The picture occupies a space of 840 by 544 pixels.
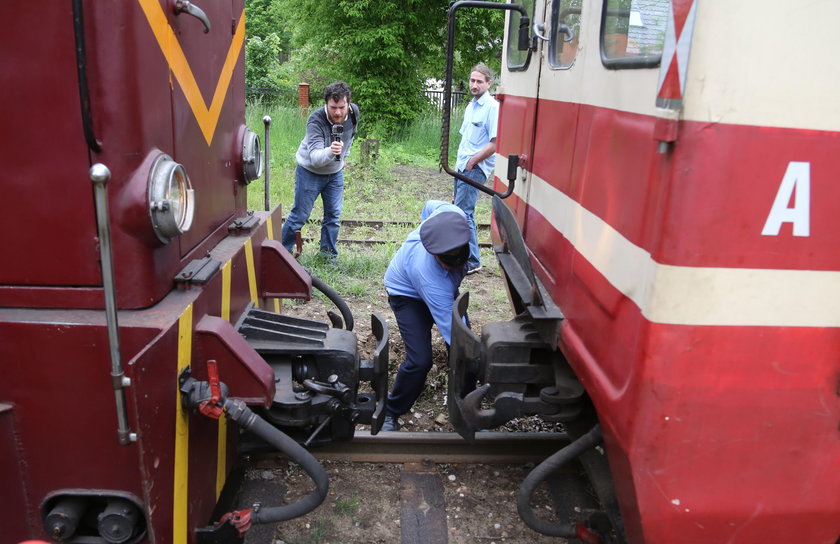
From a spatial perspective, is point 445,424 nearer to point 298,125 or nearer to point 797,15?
point 797,15

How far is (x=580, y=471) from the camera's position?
135 inches

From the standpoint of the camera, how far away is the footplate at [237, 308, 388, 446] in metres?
2.63

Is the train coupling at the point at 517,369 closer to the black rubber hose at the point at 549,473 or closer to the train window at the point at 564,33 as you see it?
the black rubber hose at the point at 549,473

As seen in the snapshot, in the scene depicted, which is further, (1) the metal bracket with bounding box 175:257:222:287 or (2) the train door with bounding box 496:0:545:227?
(2) the train door with bounding box 496:0:545:227

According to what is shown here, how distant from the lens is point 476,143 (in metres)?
6.73

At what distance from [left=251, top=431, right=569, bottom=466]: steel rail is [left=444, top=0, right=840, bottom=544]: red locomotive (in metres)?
1.22

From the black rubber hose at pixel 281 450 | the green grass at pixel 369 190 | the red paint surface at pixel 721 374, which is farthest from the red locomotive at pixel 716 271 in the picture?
the green grass at pixel 369 190

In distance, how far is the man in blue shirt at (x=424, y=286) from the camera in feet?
10.5

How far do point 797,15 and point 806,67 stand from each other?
12 centimetres

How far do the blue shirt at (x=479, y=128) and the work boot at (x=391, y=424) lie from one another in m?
3.62

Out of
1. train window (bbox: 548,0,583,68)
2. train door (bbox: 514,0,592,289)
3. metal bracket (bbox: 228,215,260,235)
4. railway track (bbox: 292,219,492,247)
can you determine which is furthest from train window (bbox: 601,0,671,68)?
railway track (bbox: 292,219,492,247)

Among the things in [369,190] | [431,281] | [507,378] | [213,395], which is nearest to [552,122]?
[431,281]

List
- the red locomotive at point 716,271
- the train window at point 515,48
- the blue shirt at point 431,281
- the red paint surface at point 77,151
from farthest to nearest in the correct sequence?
1. the train window at point 515,48
2. the blue shirt at point 431,281
3. the red paint surface at point 77,151
4. the red locomotive at point 716,271

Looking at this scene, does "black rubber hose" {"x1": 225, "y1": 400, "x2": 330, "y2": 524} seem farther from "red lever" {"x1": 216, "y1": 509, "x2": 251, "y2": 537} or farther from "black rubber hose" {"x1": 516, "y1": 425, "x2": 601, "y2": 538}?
"black rubber hose" {"x1": 516, "y1": 425, "x2": 601, "y2": 538}
